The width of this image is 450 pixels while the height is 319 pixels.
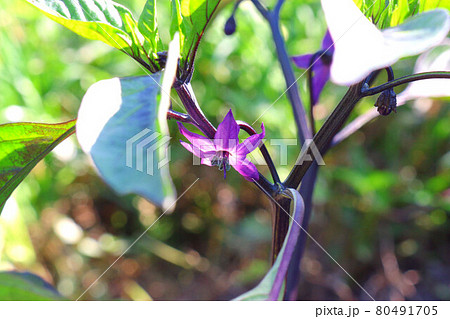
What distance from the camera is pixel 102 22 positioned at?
292 mm

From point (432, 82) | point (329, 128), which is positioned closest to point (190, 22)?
point (329, 128)

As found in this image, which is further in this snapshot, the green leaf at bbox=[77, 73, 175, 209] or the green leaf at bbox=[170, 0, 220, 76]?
the green leaf at bbox=[170, 0, 220, 76]

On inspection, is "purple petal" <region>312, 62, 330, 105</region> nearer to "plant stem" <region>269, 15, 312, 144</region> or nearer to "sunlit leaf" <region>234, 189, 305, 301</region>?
"plant stem" <region>269, 15, 312, 144</region>

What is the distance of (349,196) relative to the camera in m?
1.14

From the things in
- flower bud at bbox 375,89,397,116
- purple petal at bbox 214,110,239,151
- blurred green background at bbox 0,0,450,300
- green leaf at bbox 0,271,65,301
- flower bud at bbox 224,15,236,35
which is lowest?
blurred green background at bbox 0,0,450,300

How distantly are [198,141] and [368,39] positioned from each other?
145mm

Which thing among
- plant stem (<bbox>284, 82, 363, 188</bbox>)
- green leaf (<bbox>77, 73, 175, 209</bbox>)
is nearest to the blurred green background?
plant stem (<bbox>284, 82, 363, 188</bbox>)

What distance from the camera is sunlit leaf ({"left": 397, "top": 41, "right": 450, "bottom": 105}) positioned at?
1.40 ft

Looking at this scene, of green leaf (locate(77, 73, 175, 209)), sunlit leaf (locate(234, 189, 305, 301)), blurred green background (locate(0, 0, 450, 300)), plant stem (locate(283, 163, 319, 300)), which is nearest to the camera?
green leaf (locate(77, 73, 175, 209))

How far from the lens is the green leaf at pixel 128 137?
18 cm

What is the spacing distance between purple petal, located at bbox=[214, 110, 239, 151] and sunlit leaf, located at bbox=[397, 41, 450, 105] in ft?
0.72

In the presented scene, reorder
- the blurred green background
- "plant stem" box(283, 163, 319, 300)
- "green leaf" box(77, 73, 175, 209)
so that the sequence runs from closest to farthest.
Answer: "green leaf" box(77, 73, 175, 209) < "plant stem" box(283, 163, 319, 300) < the blurred green background

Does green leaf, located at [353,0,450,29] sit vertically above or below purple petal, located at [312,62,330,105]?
above
